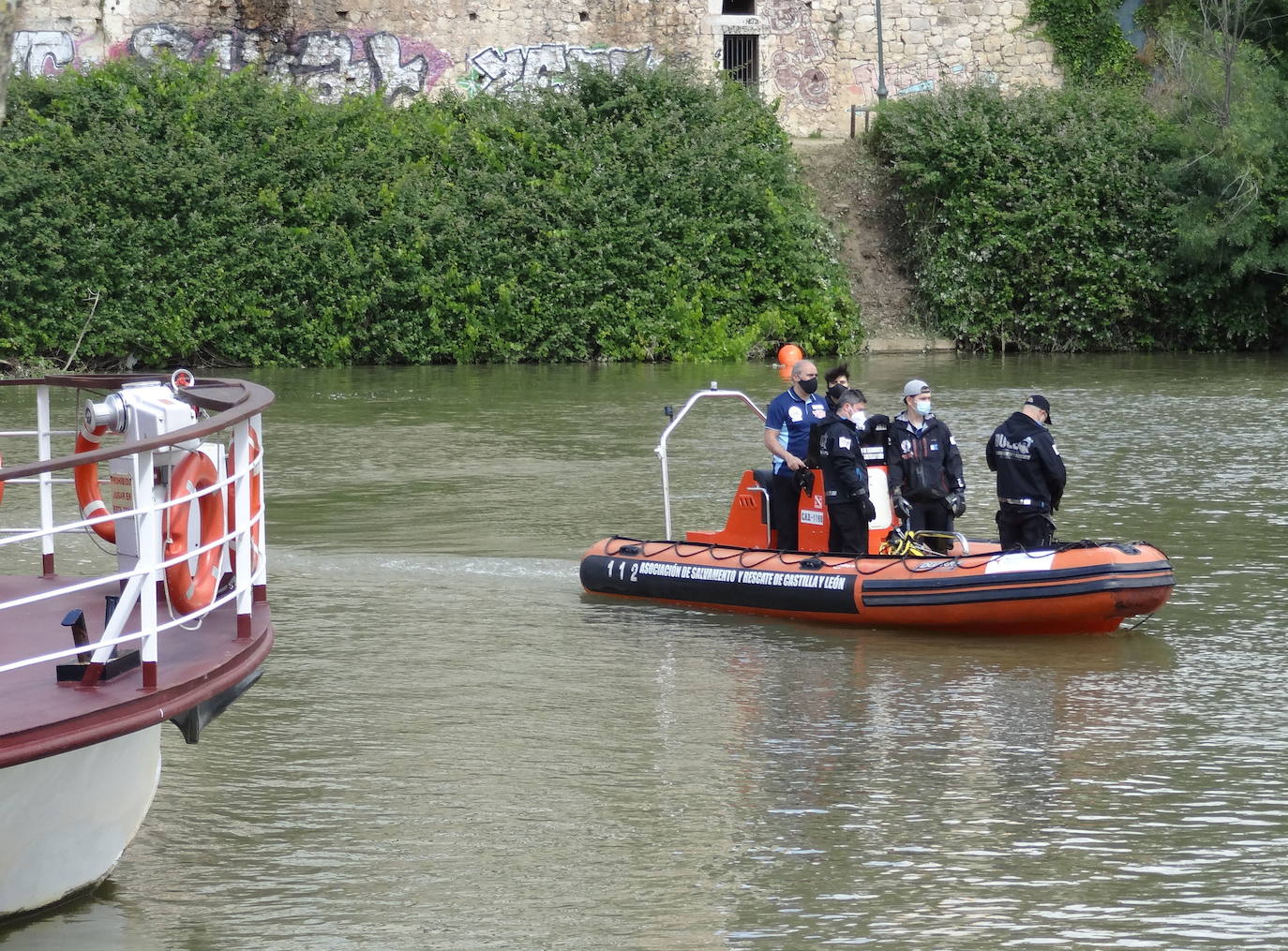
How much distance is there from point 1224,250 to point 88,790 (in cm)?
3139

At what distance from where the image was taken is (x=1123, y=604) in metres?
10.6

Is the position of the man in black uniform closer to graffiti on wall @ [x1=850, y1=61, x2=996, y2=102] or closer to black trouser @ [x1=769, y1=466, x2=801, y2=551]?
black trouser @ [x1=769, y1=466, x2=801, y2=551]

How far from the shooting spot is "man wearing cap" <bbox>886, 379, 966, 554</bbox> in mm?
11680

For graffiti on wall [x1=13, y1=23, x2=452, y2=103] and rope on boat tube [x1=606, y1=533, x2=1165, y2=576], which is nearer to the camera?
rope on boat tube [x1=606, y1=533, x2=1165, y2=576]

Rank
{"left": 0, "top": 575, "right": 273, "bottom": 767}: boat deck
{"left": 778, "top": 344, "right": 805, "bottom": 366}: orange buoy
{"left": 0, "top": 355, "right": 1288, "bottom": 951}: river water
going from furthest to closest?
{"left": 778, "top": 344, "right": 805, "bottom": 366}: orange buoy → {"left": 0, "top": 355, "right": 1288, "bottom": 951}: river water → {"left": 0, "top": 575, "right": 273, "bottom": 767}: boat deck

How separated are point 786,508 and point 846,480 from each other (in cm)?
76

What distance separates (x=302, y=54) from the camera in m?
37.4

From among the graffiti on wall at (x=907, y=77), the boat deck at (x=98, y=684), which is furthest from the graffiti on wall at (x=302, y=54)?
the boat deck at (x=98, y=684)

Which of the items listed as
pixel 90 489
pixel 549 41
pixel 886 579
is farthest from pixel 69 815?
pixel 549 41

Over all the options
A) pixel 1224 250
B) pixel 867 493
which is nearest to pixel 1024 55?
pixel 1224 250

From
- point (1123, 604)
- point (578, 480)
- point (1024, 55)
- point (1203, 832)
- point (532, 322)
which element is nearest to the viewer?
point (1203, 832)

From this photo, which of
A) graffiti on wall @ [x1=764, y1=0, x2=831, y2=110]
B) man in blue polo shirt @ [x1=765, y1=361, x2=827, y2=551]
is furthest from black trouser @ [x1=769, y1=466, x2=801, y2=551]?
graffiti on wall @ [x1=764, y1=0, x2=831, y2=110]

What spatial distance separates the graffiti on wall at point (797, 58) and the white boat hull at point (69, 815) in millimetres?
35514

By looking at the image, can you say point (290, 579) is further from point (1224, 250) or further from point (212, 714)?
point (1224, 250)
